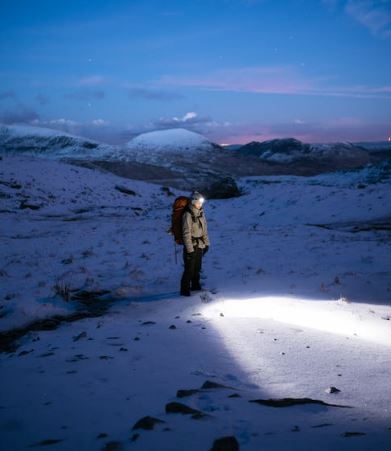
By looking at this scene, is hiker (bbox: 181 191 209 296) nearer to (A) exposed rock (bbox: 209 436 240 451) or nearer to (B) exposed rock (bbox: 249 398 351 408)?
(B) exposed rock (bbox: 249 398 351 408)

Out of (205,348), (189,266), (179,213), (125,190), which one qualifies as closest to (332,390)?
(205,348)

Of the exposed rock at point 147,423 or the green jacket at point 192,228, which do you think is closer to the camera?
the exposed rock at point 147,423

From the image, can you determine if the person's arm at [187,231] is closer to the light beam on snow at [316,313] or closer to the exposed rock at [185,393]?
the light beam on snow at [316,313]

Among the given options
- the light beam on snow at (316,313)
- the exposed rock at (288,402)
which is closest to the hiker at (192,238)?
the light beam on snow at (316,313)

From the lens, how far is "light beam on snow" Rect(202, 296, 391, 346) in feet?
18.5

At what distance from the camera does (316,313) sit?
6.54 meters

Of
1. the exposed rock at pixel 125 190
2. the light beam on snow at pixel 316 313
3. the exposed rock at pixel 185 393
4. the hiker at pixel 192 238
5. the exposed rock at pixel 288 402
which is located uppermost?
the exposed rock at pixel 125 190

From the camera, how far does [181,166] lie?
609 feet

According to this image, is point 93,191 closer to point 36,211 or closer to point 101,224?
point 36,211

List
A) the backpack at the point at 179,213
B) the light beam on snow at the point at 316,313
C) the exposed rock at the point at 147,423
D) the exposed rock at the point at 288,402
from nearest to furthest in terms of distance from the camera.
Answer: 1. the exposed rock at the point at 147,423
2. the exposed rock at the point at 288,402
3. the light beam on snow at the point at 316,313
4. the backpack at the point at 179,213

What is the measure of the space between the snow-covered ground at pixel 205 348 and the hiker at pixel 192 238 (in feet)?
1.68

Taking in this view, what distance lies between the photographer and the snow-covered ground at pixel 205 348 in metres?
2.84

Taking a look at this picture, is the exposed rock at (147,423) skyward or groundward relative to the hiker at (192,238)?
groundward

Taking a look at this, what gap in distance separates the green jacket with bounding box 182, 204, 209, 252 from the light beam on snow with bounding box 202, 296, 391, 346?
1.38 metres
